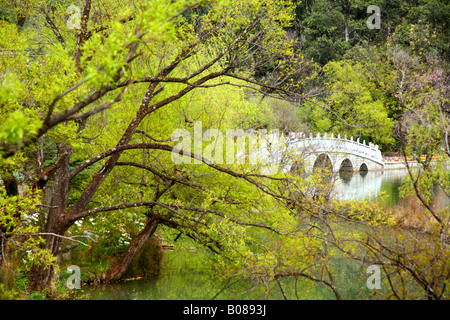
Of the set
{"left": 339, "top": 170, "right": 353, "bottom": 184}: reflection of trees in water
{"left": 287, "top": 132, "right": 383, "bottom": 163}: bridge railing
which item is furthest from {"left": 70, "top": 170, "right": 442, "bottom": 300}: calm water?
{"left": 339, "top": 170, "right": 353, "bottom": 184}: reflection of trees in water

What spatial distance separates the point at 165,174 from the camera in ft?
27.0

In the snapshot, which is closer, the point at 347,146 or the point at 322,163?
the point at 322,163

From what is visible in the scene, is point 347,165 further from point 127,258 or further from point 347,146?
point 127,258

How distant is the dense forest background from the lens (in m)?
5.41

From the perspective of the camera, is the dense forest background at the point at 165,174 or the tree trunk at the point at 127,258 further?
the tree trunk at the point at 127,258

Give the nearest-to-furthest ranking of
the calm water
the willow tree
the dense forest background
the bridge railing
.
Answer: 1. the dense forest background
2. the willow tree
3. the calm water
4. the bridge railing

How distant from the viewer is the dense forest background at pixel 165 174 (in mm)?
5410

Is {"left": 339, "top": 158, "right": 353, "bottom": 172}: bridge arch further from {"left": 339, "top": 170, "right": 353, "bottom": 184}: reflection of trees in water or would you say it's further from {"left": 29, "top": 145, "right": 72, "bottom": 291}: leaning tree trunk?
{"left": 29, "top": 145, "right": 72, "bottom": 291}: leaning tree trunk

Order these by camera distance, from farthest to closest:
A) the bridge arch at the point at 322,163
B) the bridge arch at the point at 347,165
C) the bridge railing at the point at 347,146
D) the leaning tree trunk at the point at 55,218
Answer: the bridge arch at the point at 347,165 → the bridge railing at the point at 347,146 → the bridge arch at the point at 322,163 → the leaning tree trunk at the point at 55,218

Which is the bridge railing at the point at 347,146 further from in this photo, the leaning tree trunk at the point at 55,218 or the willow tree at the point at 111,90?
the leaning tree trunk at the point at 55,218

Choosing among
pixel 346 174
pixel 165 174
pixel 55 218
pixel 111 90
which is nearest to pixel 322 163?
pixel 346 174

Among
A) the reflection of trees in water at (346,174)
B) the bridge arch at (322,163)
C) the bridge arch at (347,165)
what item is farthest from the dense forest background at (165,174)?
the bridge arch at (347,165)

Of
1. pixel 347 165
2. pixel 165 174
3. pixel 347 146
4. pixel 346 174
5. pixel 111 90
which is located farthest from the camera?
pixel 347 165

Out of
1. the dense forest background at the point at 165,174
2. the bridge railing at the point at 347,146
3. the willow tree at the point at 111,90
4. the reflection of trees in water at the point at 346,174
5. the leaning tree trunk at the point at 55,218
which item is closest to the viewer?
the dense forest background at the point at 165,174
